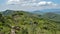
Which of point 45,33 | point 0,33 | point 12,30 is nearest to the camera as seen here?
point 0,33

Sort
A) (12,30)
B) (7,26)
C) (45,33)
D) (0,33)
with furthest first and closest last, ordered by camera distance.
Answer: (45,33) < (7,26) < (12,30) < (0,33)

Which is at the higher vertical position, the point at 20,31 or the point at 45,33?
the point at 20,31

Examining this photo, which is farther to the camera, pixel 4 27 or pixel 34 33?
pixel 34 33

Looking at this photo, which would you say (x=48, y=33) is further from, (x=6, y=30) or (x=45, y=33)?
(x=6, y=30)

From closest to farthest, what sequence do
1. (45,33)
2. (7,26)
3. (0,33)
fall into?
(0,33), (7,26), (45,33)

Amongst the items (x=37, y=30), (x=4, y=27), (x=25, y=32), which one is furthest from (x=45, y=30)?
(x=4, y=27)

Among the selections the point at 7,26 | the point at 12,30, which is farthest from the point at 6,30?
the point at 7,26

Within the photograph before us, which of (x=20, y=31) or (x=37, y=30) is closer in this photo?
(x=20, y=31)

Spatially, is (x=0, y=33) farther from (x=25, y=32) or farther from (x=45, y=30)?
(x=45, y=30)

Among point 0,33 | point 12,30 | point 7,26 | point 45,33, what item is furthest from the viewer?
point 45,33
